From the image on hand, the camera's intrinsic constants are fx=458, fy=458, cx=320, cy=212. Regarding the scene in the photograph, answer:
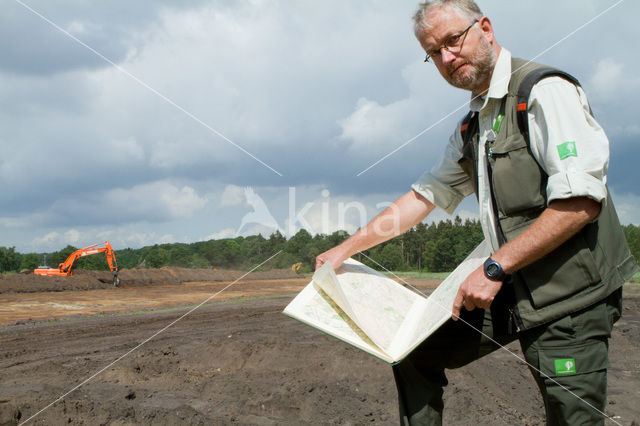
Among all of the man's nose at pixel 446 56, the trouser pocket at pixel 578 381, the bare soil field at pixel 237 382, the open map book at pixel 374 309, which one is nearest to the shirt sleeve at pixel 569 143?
the man's nose at pixel 446 56

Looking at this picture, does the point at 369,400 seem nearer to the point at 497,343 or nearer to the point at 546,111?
the point at 497,343

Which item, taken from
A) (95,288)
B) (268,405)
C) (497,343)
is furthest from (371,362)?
(95,288)

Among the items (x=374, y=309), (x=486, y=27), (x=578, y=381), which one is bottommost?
(x=578, y=381)

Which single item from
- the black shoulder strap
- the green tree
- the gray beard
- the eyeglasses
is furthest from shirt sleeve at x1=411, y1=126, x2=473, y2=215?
the green tree

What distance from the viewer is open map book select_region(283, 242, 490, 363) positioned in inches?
75.5

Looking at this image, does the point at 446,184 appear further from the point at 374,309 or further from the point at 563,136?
the point at 563,136

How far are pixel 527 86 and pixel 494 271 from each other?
0.70 m

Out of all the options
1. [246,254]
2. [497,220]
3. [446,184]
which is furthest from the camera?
→ [246,254]

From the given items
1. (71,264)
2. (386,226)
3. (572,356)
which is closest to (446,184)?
(386,226)

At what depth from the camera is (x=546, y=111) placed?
63.7 inches

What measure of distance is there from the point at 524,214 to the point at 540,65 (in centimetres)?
59

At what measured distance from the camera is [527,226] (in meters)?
1.74

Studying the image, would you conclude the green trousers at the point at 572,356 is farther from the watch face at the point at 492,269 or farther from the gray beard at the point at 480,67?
the gray beard at the point at 480,67

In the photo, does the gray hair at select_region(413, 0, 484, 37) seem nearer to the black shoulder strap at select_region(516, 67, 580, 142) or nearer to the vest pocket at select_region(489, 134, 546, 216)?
the black shoulder strap at select_region(516, 67, 580, 142)
